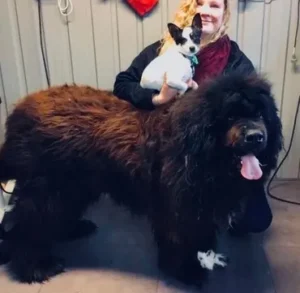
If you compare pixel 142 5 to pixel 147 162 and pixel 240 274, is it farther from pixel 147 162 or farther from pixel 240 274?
pixel 240 274

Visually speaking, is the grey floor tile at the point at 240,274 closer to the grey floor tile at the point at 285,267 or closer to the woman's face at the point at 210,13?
the grey floor tile at the point at 285,267

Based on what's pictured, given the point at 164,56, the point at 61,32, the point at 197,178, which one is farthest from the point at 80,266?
the point at 61,32

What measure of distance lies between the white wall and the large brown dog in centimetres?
51

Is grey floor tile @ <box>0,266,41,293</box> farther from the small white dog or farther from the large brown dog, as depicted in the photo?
the small white dog

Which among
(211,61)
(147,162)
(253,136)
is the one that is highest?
(211,61)

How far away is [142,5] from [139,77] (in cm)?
40

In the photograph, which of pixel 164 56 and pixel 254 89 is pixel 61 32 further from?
pixel 254 89

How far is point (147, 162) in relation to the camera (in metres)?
1.63

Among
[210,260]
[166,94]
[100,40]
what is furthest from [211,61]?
[210,260]

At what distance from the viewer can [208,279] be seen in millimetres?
1828

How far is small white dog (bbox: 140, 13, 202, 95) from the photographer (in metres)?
1.66

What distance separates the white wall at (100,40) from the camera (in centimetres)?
221

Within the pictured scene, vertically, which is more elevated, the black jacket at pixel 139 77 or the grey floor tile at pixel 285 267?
the black jacket at pixel 139 77

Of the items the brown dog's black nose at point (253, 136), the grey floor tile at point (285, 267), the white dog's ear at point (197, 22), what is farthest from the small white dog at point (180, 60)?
the grey floor tile at point (285, 267)
